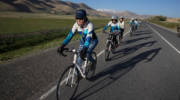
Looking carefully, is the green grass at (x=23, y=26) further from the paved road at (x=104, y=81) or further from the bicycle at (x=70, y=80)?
the bicycle at (x=70, y=80)

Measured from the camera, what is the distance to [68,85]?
382 cm

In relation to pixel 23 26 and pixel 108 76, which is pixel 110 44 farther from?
pixel 23 26

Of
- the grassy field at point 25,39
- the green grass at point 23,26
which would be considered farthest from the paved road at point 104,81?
the green grass at point 23,26

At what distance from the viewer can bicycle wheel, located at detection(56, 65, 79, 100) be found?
3496mm

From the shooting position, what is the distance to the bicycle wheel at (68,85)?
350 centimetres

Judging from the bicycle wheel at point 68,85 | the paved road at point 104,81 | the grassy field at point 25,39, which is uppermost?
the bicycle wheel at point 68,85

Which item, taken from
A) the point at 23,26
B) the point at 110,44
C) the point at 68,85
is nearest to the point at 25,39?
the point at 110,44

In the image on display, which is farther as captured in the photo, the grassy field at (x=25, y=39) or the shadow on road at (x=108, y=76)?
the grassy field at (x=25, y=39)

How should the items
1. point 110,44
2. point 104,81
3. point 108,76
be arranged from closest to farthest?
point 104,81 → point 108,76 → point 110,44

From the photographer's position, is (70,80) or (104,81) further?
(104,81)

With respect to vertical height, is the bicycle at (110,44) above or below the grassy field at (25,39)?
above

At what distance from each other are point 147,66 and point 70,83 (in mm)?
3999

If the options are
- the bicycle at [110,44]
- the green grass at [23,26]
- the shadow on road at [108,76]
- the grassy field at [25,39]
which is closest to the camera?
the shadow on road at [108,76]

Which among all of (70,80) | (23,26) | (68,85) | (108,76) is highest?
(70,80)
